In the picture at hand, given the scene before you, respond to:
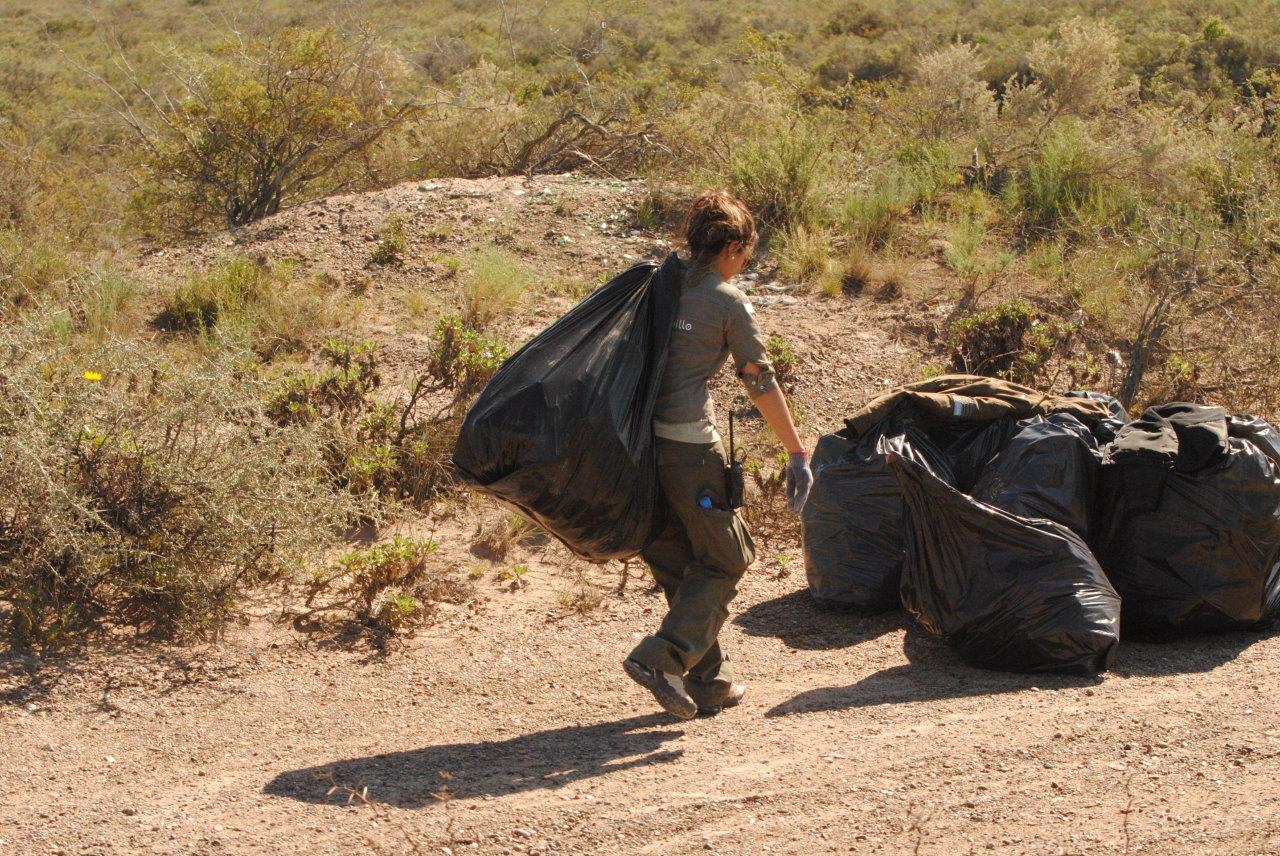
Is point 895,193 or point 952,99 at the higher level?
point 952,99

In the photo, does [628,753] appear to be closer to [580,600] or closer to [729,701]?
[729,701]

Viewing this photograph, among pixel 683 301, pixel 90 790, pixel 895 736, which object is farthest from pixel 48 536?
pixel 895 736

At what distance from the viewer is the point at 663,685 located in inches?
144

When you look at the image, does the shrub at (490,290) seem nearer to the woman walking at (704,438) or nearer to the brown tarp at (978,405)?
the brown tarp at (978,405)

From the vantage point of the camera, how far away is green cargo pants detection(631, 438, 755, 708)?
3611 mm

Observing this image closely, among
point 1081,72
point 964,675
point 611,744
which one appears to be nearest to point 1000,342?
point 964,675

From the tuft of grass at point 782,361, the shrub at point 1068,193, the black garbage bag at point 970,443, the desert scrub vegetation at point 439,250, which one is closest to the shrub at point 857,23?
the desert scrub vegetation at point 439,250

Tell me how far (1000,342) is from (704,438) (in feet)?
11.7

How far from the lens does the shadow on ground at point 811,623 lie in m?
4.63

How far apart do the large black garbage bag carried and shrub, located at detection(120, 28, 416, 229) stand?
6.62 meters

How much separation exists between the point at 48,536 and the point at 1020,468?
3.29 meters

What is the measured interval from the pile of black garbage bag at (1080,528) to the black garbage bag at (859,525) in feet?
0.33

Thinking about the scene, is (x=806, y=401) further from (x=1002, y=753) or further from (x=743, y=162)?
(x=1002, y=753)

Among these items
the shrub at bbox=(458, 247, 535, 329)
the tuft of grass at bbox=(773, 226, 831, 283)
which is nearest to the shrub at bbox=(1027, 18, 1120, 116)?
the tuft of grass at bbox=(773, 226, 831, 283)
